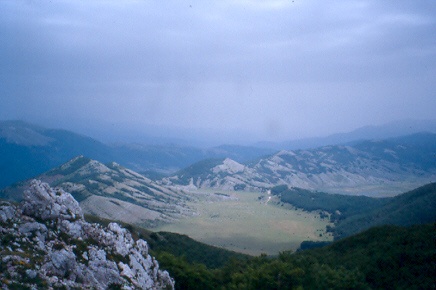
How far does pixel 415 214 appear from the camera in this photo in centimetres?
12075

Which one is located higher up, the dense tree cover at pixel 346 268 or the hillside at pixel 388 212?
the dense tree cover at pixel 346 268

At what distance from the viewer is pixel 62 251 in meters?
27.0

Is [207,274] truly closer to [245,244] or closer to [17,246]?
[17,246]

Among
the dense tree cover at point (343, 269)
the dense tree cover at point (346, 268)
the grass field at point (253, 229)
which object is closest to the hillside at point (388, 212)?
the grass field at point (253, 229)

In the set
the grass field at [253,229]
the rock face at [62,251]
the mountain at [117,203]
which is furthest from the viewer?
the mountain at [117,203]

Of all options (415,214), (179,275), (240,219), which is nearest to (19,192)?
(240,219)

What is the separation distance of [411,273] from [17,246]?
43348 millimetres

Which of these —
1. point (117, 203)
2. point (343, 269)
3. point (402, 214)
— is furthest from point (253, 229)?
point (343, 269)

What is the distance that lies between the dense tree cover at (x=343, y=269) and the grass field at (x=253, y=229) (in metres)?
76.8

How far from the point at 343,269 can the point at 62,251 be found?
32242 millimetres

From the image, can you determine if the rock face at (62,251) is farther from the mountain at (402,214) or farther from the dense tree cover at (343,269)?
the mountain at (402,214)

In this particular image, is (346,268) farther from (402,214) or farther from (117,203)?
(117,203)

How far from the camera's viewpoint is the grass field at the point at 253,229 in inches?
5310

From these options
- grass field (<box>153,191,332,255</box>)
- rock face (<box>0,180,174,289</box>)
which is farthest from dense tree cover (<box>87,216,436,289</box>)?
grass field (<box>153,191,332,255</box>)
